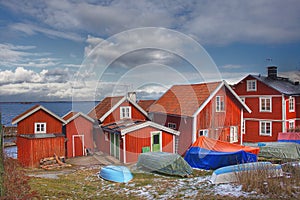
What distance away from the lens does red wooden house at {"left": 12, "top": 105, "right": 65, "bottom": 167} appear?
19578mm

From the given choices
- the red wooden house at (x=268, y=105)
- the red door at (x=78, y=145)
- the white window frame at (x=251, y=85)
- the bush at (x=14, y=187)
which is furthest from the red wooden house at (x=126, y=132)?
the white window frame at (x=251, y=85)

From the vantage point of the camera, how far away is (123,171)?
13344 mm

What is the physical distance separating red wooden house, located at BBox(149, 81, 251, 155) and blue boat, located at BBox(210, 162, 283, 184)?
9546 mm

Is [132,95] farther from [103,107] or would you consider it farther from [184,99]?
[184,99]

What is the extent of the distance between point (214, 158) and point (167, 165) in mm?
3489

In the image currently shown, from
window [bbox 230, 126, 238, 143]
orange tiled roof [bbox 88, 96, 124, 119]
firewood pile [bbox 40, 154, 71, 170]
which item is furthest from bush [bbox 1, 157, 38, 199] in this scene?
window [bbox 230, 126, 238, 143]

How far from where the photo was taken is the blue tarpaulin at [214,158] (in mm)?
15531

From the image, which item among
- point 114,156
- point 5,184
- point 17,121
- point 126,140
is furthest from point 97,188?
point 17,121

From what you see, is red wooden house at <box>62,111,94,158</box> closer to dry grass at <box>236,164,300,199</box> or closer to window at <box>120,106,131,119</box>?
window at <box>120,106,131,119</box>

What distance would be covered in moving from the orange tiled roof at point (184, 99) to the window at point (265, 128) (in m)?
9.94

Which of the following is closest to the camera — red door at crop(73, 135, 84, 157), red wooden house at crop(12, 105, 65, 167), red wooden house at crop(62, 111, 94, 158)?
red wooden house at crop(12, 105, 65, 167)

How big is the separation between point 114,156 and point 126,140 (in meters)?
2.93

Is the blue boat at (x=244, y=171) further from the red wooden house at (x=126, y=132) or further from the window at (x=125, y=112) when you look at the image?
the window at (x=125, y=112)

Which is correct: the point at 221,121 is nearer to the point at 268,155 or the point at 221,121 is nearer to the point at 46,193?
the point at 268,155
